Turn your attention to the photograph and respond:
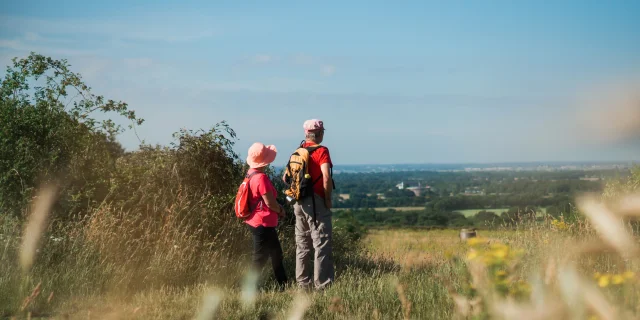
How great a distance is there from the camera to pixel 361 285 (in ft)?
23.6

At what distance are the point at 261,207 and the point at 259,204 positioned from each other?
0.04 m

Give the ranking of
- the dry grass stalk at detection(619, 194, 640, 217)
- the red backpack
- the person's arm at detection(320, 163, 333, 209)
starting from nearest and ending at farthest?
the dry grass stalk at detection(619, 194, 640, 217), the person's arm at detection(320, 163, 333, 209), the red backpack

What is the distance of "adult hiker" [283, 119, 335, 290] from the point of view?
6.89m

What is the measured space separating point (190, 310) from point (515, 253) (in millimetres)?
3790

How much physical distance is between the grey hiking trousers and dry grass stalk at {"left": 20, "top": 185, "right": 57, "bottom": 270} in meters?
3.17

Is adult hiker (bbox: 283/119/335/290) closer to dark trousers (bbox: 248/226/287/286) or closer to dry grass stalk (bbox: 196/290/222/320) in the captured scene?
dark trousers (bbox: 248/226/287/286)

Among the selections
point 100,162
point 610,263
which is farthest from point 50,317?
point 610,263

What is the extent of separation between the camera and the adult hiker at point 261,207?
23.2ft

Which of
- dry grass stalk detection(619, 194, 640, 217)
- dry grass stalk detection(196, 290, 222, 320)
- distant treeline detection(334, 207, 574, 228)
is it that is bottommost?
distant treeline detection(334, 207, 574, 228)

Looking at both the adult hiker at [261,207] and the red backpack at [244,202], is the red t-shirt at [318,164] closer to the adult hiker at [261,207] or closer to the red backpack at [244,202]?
the adult hiker at [261,207]

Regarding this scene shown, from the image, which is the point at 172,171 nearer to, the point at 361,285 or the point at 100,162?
the point at 100,162

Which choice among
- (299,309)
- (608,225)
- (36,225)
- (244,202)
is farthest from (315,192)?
(608,225)

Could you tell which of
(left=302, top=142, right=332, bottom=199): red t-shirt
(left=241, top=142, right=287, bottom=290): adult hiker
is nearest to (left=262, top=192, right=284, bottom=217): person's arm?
(left=241, top=142, right=287, bottom=290): adult hiker

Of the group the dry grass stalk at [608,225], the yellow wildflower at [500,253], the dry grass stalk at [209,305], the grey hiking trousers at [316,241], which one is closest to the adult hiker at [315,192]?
the grey hiking trousers at [316,241]
